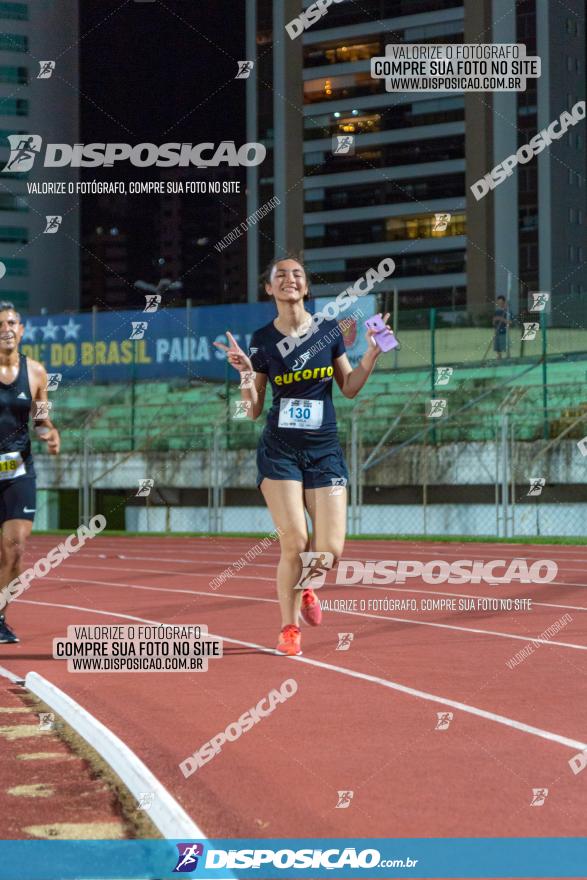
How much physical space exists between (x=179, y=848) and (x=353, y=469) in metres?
21.1

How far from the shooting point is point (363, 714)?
20.5 ft

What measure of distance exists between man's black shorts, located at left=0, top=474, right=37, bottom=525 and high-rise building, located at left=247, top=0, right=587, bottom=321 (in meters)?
73.7

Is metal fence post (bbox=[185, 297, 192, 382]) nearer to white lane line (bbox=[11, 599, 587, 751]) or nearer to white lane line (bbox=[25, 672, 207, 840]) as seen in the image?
white lane line (bbox=[11, 599, 587, 751])

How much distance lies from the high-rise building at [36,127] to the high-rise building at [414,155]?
12585 millimetres

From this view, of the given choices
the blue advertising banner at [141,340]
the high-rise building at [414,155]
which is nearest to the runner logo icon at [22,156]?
the blue advertising banner at [141,340]

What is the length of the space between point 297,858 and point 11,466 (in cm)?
559

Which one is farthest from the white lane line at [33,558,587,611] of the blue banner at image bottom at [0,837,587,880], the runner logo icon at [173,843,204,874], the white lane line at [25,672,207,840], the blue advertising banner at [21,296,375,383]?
the blue advertising banner at [21,296,375,383]

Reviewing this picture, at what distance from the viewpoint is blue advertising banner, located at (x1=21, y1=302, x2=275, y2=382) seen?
34500mm

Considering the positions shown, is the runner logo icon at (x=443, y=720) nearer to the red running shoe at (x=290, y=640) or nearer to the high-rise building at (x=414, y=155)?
the red running shoe at (x=290, y=640)

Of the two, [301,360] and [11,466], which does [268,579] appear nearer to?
[11,466]

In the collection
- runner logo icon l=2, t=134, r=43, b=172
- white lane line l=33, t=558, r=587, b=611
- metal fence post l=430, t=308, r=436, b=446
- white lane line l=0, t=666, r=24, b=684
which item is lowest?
white lane line l=33, t=558, r=587, b=611

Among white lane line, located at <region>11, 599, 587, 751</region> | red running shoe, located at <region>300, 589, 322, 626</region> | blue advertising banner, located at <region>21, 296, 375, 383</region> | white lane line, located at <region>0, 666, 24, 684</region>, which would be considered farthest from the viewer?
blue advertising banner, located at <region>21, 296, 375, 383</region>

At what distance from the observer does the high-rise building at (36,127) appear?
90.1m

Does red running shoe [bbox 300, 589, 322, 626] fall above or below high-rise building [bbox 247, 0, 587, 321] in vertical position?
below
